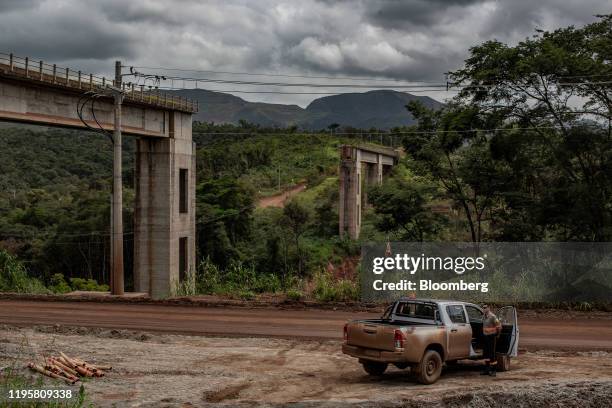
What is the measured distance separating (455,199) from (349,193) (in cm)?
3180

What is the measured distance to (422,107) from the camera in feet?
134

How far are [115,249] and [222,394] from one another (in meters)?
16.6

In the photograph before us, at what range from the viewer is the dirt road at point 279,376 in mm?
12062

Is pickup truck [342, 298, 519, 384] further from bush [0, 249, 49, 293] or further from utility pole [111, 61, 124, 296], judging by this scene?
bush [0, 249, 49, 293]

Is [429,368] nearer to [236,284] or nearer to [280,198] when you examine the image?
[236,284]

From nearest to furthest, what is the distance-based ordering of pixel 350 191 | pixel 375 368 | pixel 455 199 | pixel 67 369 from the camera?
1. pixel 67 369
2. pixel 375 368
3. pixel 455 199
4. pixel 350 191

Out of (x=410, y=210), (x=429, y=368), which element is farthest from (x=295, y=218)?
(x=429, y=368)

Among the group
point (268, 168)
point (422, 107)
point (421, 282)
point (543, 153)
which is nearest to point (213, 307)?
point (421, 282)

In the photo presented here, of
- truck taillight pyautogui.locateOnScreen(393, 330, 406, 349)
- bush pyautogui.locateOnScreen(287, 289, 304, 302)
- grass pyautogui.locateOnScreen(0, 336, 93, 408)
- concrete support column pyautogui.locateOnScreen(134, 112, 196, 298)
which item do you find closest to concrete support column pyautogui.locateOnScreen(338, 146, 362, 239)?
concrete support column pyautogui.locateOnScreen(134, 112, 196, 298)

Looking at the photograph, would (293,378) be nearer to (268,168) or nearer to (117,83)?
(117,83)

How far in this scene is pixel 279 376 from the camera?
46.7ft

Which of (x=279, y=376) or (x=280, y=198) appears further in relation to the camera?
(x=280, y=198)

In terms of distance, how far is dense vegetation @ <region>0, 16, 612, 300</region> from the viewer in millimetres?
27438

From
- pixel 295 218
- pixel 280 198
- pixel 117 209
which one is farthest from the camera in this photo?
pixel 280 198
